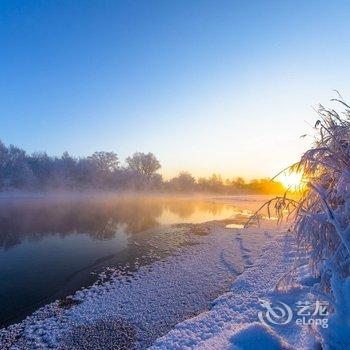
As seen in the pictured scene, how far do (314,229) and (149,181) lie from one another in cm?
10294

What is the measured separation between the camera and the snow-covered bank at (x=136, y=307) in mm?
8297

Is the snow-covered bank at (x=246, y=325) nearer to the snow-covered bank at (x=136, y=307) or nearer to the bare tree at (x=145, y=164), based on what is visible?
the snow-covered bank at (x=136, y=307)

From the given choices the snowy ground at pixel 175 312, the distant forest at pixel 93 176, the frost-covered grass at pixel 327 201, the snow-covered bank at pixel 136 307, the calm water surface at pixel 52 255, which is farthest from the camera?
the distant forest at pixel 93 176

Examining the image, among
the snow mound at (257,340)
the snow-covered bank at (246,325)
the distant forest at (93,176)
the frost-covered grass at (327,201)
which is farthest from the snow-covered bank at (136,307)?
the distant forest at (93,176)

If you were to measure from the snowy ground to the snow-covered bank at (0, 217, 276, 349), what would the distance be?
0.03 metres

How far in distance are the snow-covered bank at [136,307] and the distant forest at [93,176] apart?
67690mm

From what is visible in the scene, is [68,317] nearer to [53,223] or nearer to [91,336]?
[91,336]

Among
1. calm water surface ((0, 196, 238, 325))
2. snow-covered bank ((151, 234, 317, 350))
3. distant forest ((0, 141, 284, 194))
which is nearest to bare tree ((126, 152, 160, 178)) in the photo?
distant forest ((0, 141, 284, 194))

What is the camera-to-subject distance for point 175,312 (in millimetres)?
9922

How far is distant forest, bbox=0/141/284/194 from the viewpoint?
245 ft

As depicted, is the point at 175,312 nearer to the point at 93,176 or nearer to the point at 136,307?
the point at 136,307

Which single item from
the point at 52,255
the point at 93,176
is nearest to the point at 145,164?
the point at 93,176

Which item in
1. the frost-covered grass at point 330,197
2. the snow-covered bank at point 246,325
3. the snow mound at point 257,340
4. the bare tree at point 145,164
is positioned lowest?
the snow-covered bank at point 246,325

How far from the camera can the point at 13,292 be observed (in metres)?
11.6
